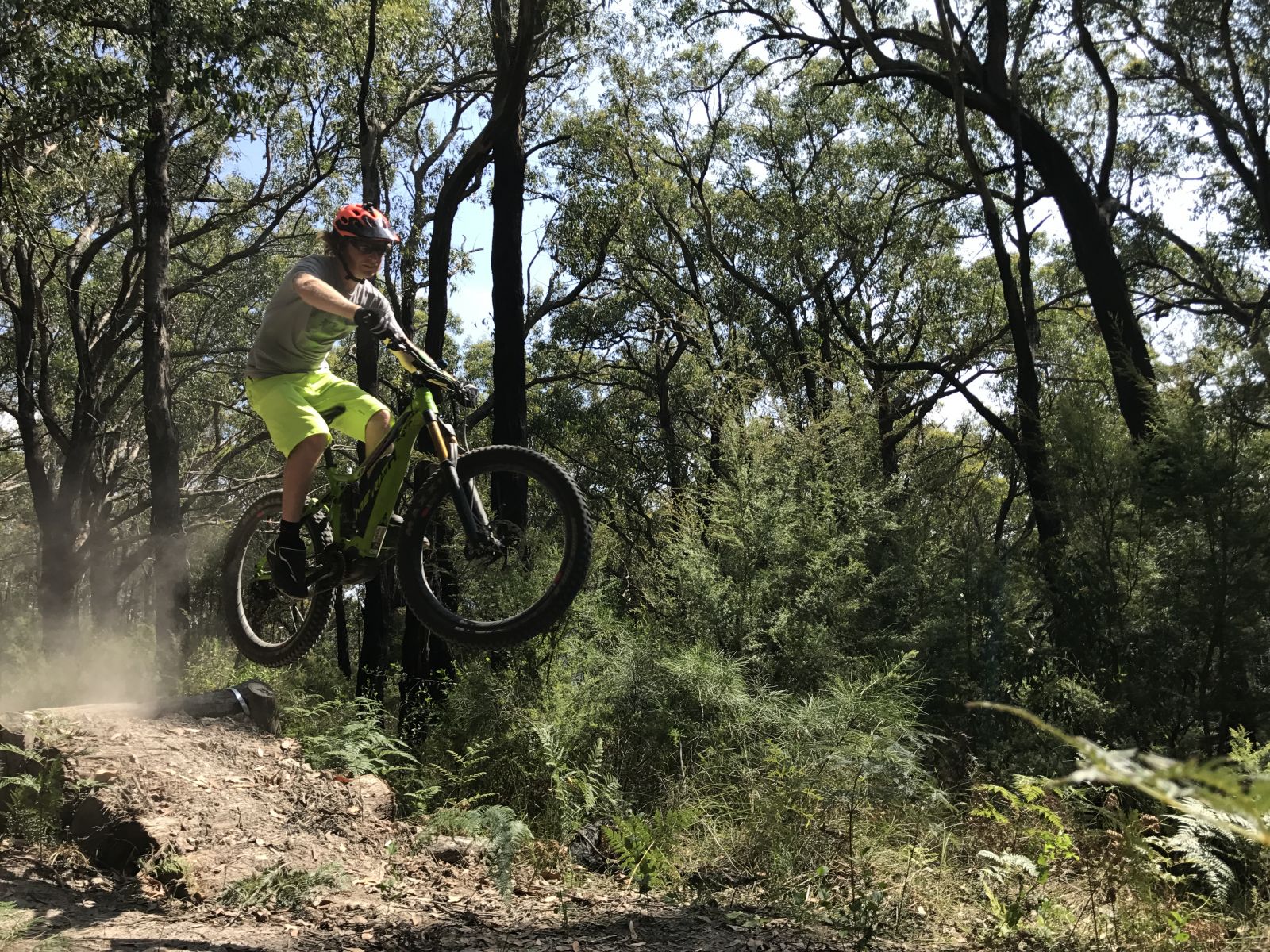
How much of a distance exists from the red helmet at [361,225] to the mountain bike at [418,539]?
2.07 feet

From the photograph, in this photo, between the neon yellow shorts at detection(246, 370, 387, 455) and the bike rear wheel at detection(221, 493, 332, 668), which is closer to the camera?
the neon yellow shorts at detection(246, 370, 387, 455)

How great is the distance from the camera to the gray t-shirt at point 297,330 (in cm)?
478

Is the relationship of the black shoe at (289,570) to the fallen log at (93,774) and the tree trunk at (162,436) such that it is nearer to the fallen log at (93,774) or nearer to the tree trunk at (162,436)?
the fallen log at (93,774)

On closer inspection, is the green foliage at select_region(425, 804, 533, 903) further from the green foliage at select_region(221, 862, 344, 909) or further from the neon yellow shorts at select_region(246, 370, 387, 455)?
the neon yellow shorts at select_region(246, 370, 387, 455)

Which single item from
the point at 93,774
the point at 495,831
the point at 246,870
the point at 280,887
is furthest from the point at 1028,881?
the point at 93,774

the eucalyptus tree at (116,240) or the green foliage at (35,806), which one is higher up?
the eucalyptus tree at (116,240)

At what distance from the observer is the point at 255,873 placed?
477cm

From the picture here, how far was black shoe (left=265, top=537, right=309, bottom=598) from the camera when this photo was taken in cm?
494

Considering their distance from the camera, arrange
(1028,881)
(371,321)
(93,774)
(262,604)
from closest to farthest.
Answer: (371,321)
(1028,881)
(93,774)
(262,604)

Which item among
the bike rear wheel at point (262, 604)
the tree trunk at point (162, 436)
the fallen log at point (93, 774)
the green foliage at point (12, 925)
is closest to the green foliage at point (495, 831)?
the bike rear wheel at point (262, 604)

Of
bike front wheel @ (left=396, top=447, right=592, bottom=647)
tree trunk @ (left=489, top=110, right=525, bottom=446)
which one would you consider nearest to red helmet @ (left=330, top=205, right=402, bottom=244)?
bike front wheel @ (left=396, top=447, right=592, bottom=647)

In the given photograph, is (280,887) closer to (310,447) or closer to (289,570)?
(289,570)

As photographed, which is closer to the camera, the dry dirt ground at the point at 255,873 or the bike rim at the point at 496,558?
the dry dirt ground at the point at 255,873

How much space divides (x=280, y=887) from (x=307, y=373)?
9.21 ft
